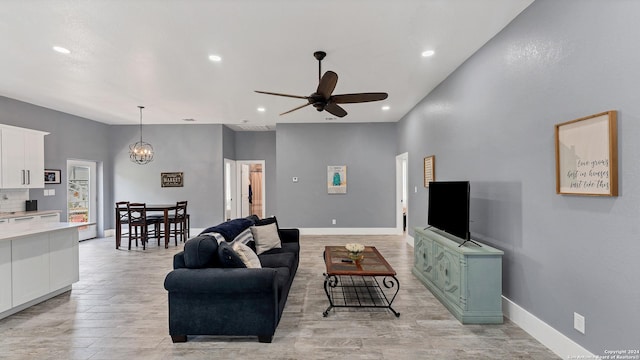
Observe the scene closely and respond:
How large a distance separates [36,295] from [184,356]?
2290 millimetres

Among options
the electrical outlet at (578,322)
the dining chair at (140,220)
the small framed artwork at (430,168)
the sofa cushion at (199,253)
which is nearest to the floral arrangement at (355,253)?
the sofa cushion at (199,253)

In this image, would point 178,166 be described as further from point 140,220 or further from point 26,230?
point 26,230

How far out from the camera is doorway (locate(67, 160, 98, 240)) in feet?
21.7

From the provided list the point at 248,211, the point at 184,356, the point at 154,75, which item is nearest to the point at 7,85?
the point at 154,75

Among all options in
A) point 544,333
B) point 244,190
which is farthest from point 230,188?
point 544,333

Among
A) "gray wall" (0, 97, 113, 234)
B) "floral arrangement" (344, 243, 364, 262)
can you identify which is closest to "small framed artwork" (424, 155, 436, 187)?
"floral arrangement" (344, 243, 364, 262)

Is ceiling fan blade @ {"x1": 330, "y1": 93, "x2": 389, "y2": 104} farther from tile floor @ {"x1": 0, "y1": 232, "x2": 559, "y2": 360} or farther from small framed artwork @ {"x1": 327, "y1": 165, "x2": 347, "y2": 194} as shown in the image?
small framed artwork @ {"x1": 327, "y1": 165, "x2": 347, "y2": 194}

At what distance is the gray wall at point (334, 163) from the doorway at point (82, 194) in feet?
15.1

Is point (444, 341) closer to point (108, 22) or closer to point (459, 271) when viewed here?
point (459, 271)

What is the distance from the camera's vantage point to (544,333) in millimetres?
2387

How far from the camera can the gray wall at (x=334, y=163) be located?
7395mm

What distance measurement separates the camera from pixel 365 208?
24.3 ft

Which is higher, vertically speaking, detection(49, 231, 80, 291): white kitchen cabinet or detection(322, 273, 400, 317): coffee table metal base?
detection(49, 231, 80, 291): white kitchen cabinet

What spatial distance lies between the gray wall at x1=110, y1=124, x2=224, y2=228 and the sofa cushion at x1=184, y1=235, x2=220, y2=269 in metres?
5.16
